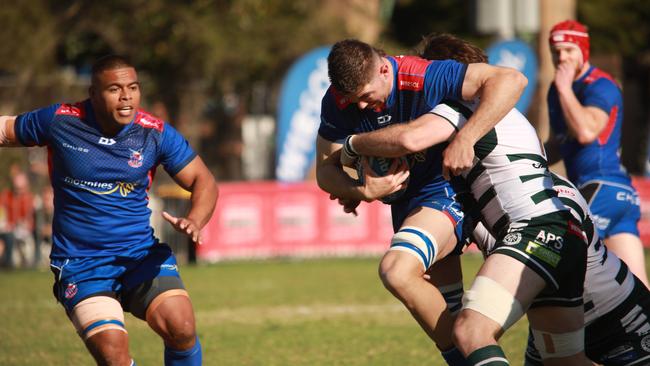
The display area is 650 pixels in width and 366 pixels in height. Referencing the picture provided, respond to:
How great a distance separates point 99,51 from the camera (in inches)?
1111

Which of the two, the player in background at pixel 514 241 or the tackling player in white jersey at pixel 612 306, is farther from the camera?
the tackling player in white jersey at pixel 612 306

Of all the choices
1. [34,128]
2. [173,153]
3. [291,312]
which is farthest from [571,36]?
[291,312]

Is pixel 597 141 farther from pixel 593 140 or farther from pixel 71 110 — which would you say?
pixel 71 110

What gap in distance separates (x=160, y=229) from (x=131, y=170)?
12129 mm

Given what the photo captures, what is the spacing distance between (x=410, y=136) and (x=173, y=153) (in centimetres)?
183

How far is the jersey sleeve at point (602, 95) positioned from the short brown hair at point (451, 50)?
5.18 ft

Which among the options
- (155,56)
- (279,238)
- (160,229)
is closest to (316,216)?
(279,238)

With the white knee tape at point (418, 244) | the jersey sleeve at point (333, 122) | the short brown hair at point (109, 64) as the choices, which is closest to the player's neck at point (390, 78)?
the jersey sleeve at point (333, 122)

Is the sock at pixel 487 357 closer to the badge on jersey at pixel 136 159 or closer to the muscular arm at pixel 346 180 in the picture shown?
the muscular arm at pixel 346 180

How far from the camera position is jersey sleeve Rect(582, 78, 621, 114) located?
743 centimetres

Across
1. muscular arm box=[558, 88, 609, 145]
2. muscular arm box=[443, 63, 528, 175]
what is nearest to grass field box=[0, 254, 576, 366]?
muscular arm box=[558, 88, 609, 145]

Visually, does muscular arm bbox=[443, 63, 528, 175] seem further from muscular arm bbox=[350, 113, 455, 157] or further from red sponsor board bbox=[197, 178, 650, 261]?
red sponsor board bbox=[197, 178, 650, 261]

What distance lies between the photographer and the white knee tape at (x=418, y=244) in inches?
219

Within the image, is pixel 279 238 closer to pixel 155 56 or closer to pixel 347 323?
pixel 347 323
